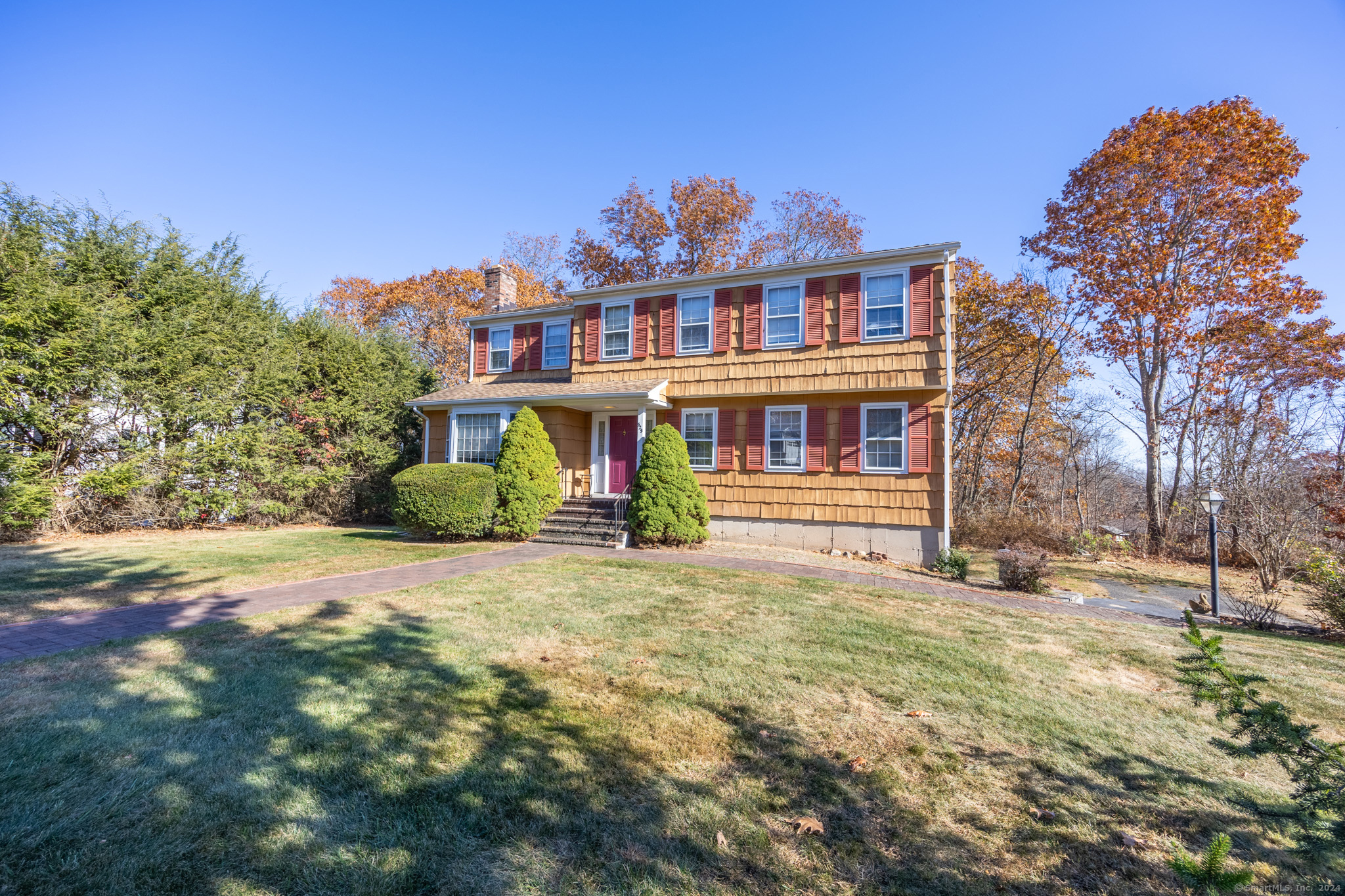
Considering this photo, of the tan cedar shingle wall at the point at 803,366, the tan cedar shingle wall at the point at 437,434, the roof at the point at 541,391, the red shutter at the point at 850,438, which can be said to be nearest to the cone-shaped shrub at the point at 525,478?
the roof at the point at 541,391

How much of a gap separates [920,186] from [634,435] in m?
9.24

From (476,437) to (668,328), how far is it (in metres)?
5.92

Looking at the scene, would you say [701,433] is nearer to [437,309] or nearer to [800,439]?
[800,439]

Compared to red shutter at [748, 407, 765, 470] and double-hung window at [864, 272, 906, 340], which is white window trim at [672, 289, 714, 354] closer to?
red shutter at [748, 407, 765, 470]

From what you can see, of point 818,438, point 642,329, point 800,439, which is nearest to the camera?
point 818,438

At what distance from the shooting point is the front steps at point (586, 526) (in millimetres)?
11562

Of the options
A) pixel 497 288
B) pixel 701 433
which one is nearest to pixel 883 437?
pixel 701 433

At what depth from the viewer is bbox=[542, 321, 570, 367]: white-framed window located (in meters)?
15.7

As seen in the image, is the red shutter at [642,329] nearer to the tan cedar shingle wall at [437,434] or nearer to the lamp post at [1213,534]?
the tan cedar shingle wall at [437,434]

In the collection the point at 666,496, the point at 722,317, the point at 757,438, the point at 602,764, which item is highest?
the point at 722,317

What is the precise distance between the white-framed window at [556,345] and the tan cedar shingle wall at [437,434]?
3.26 metres

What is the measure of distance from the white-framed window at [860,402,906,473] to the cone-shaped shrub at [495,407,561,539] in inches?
273

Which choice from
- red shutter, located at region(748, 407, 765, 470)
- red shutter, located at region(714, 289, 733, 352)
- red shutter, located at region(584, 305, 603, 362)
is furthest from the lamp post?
red shutter, located at region(584, 305, 603, 362)

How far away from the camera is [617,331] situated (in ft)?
47.5
